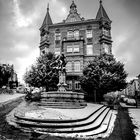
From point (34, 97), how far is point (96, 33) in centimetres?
2052

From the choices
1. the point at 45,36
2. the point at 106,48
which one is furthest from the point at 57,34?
the point at 106,48

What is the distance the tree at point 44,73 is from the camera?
23578 millimetres

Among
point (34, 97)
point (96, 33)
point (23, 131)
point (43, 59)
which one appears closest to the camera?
point (23, 131)

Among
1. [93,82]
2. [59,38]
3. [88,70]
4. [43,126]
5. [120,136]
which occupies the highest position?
[59,38]

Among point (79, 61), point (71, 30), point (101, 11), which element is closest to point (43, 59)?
point (79, 61)

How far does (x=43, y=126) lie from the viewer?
6484mm

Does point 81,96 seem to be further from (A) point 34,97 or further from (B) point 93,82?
(B) point 93,82

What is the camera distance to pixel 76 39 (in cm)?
2883

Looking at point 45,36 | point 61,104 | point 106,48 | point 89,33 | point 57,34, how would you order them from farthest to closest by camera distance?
1. point 57,34
2. point 45,36
3. point 89,33
4. point 106,48
5. point 61,104

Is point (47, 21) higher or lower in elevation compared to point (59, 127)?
higher

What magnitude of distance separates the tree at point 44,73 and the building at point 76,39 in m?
4.30

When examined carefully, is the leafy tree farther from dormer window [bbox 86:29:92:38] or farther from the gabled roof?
dormer window [bbox 86:29:92:38]

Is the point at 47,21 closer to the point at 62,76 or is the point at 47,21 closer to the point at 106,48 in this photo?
the point at 106,48

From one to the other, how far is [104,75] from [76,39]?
1103 cm
